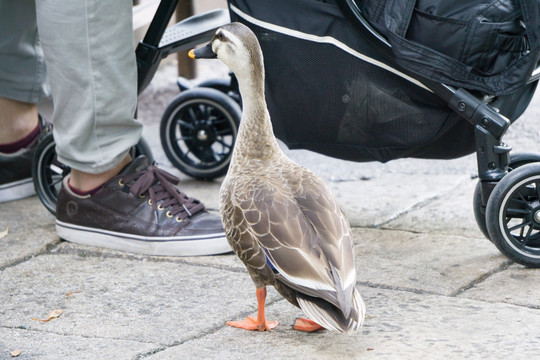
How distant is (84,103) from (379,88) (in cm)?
101

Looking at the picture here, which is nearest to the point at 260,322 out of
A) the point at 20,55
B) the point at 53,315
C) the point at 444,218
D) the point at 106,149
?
the point at 53,315

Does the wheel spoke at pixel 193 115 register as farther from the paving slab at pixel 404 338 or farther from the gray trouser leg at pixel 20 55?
the paving slab at pixel 404 338

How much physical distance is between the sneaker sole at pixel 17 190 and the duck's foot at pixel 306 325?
1.85 m

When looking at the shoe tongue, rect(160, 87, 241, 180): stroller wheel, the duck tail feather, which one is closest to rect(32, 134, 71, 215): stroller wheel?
the shoe tongue

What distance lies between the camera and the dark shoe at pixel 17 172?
3535mm

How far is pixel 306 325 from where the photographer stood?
221cm

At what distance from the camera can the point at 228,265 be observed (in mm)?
2824

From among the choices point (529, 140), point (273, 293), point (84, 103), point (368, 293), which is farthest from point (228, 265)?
point (529, 140)

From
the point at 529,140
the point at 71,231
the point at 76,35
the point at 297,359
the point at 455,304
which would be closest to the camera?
the point at 297,359

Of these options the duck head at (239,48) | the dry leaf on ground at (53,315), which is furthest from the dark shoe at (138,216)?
the duck head at (239,48)

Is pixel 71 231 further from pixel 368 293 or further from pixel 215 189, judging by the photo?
pixel 368 293

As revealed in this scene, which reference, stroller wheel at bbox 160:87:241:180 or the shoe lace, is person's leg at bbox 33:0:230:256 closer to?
the shoe lace

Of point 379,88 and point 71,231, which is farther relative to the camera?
point 71,231

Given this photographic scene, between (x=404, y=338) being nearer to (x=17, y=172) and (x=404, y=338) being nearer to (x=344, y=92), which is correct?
(x=344, y=92)
